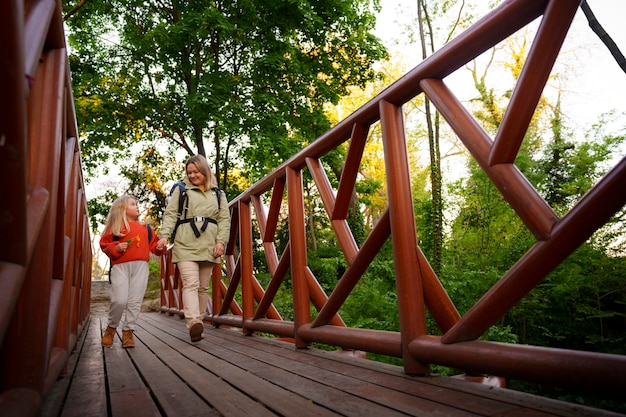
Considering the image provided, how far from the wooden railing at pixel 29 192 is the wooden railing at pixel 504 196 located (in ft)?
4.33

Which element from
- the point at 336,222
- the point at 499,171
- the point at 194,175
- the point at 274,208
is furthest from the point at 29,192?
the point at 194,175

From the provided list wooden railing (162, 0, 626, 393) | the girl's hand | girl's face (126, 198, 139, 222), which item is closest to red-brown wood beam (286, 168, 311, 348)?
wooden railing (162, 0, 626, 393)

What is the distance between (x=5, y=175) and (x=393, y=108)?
1.73 metres

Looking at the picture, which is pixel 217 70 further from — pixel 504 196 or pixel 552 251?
pixel 552 251

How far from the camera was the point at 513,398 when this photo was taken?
1.44 m

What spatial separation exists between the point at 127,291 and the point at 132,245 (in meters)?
0.38

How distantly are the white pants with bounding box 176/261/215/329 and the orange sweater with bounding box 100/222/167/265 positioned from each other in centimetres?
26

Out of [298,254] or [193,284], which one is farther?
[193,284]

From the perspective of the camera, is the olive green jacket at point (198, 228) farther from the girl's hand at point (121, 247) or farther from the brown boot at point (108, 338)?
the brown boot at point (108, 338)

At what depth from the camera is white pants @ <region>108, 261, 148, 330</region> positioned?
3723 millimetres

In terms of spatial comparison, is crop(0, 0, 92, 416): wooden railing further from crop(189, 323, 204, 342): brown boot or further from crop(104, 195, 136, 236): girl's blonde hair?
crop(104, 195, 136, 236): girl's blonde hair

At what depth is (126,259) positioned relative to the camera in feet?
12.5

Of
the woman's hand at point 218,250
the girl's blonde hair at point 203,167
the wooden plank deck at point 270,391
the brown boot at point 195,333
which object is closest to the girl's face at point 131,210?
the girl's blonde hair at point 203,167

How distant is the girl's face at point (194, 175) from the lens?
407 centimetres
